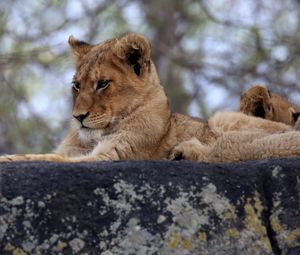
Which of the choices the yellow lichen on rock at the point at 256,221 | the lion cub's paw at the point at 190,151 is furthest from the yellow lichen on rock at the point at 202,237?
the lion cub's paw at the point at 190,151

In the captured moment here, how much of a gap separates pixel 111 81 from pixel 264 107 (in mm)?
1958

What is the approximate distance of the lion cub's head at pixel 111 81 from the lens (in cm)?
603

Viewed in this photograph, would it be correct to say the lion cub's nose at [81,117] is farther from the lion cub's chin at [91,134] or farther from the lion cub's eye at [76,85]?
the lion cub's eye at [76,85]

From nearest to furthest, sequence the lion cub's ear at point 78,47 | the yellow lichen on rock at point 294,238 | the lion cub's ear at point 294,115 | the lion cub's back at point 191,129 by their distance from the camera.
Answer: the yellow lichen on rock at point 294,238 → the lion cub's back at point 191,129 → the lion cub's ear at point 78,47 → the lion cub's ear at point 294,115

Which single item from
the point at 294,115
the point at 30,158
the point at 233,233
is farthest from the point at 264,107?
the point at 233,233

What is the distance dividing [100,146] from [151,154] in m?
0.35

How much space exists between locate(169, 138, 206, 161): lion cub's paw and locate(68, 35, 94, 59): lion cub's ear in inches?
44.7

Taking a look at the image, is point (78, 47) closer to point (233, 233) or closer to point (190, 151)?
point (190, 151)

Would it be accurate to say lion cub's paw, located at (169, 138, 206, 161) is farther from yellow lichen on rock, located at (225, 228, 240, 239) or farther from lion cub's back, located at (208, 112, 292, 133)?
yellow lichen on rock, located at (225, 228, 240, 239)

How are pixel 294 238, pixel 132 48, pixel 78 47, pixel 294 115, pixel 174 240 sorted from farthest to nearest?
pixel 294 115, pixel 78 47, pixel 132 48, pixel 294 238, pixel 174 240

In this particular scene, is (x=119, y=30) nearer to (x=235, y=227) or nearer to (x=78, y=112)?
(x=78, y=112)

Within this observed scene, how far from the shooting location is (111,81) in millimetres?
6195

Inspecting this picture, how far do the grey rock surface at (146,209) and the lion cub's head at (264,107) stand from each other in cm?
317

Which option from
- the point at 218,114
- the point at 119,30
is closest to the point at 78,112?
the point at 218,114
